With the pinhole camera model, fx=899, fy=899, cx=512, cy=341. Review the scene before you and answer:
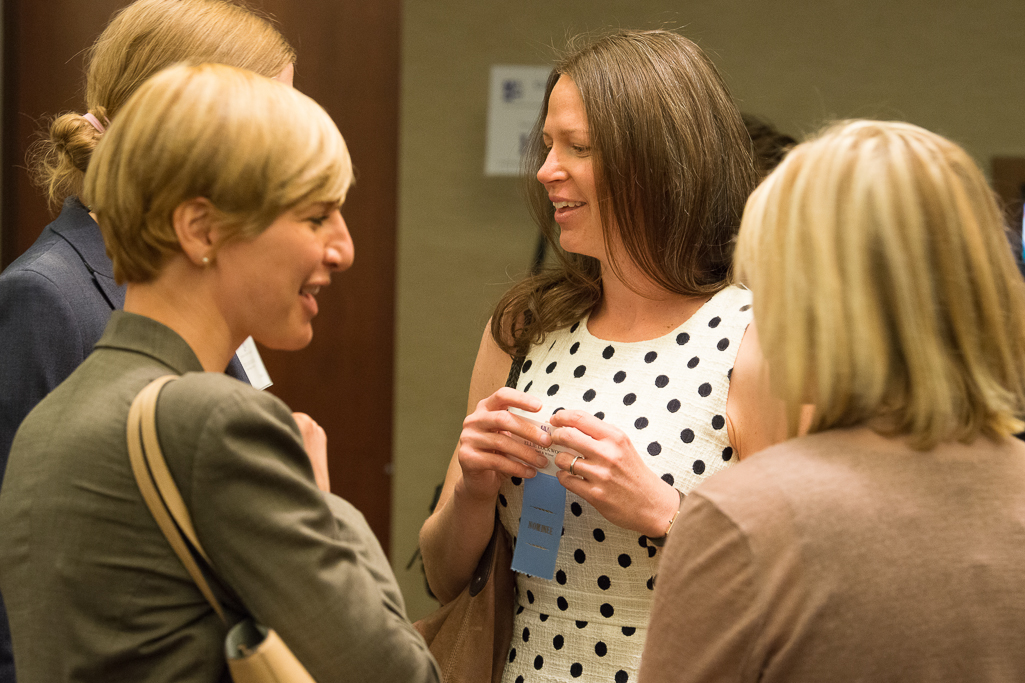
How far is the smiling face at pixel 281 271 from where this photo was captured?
0.92 meters

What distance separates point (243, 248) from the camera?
36.2 inches

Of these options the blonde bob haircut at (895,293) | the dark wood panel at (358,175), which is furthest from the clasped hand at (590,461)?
the dark wood panel at (358,175)

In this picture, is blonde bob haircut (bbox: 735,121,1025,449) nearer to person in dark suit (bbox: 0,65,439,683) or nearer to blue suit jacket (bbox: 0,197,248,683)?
person in dark suit (bbox: 0,65,439,683)

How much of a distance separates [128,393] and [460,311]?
2957mm

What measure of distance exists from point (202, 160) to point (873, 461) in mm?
717

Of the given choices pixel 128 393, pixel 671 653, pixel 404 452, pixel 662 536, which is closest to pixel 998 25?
pixel 404 452

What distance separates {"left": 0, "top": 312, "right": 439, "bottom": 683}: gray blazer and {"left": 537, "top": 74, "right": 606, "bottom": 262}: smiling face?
852 mm

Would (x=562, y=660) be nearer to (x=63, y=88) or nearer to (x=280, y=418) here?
(x=280, y=418)

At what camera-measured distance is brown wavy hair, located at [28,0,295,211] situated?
140 cm

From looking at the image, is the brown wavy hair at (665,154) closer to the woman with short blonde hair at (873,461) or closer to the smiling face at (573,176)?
the smiling face at (573,176)

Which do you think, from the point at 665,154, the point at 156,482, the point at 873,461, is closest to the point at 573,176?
the point at 665,154

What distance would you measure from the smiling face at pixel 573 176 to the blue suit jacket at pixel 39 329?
0.75m

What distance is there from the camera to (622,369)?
1.57 meters

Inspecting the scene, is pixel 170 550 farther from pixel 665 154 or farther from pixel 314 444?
pixel 665 154
